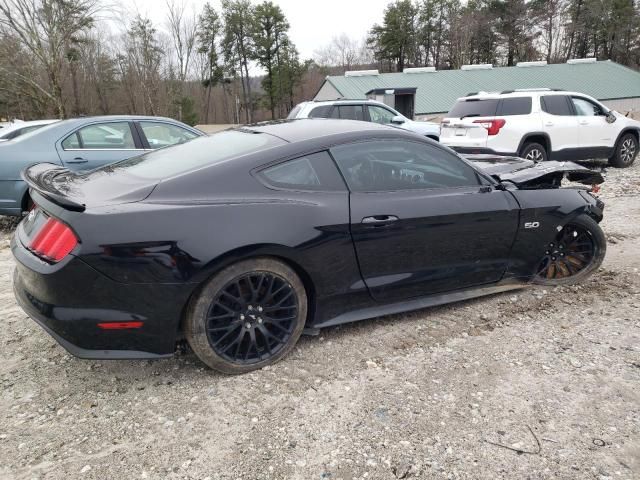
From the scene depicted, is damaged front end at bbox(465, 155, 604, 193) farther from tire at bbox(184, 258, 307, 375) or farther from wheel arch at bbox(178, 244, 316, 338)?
tire at bbox(184, 258, 307, 375)

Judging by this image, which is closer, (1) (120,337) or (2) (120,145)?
(1) (120,337)

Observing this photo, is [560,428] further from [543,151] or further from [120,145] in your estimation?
[543,151]

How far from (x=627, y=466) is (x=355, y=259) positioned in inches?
66.0

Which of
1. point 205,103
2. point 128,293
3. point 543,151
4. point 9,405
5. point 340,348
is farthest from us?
point 205,103

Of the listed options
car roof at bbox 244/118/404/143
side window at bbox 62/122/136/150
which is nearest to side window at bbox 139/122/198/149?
side window at bbox 62/122/136/150

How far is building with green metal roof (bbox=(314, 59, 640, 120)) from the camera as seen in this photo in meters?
27.8

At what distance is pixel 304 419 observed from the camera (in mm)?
2398

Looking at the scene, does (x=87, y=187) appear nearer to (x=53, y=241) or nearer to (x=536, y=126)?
(x=53, y=241)

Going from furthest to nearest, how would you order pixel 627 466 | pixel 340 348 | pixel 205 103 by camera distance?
pixel 205 103, pixel 340 348, pixel 627 466

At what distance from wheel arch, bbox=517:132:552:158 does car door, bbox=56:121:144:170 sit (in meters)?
6.80

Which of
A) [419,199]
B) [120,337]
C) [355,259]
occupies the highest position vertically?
[419,199]

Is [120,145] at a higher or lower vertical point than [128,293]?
higher

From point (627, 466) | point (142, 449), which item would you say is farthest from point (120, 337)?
point (627, 466)

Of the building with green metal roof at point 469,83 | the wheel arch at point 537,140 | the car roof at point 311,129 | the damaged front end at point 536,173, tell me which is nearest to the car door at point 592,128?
the wheel arch at point 537,140
